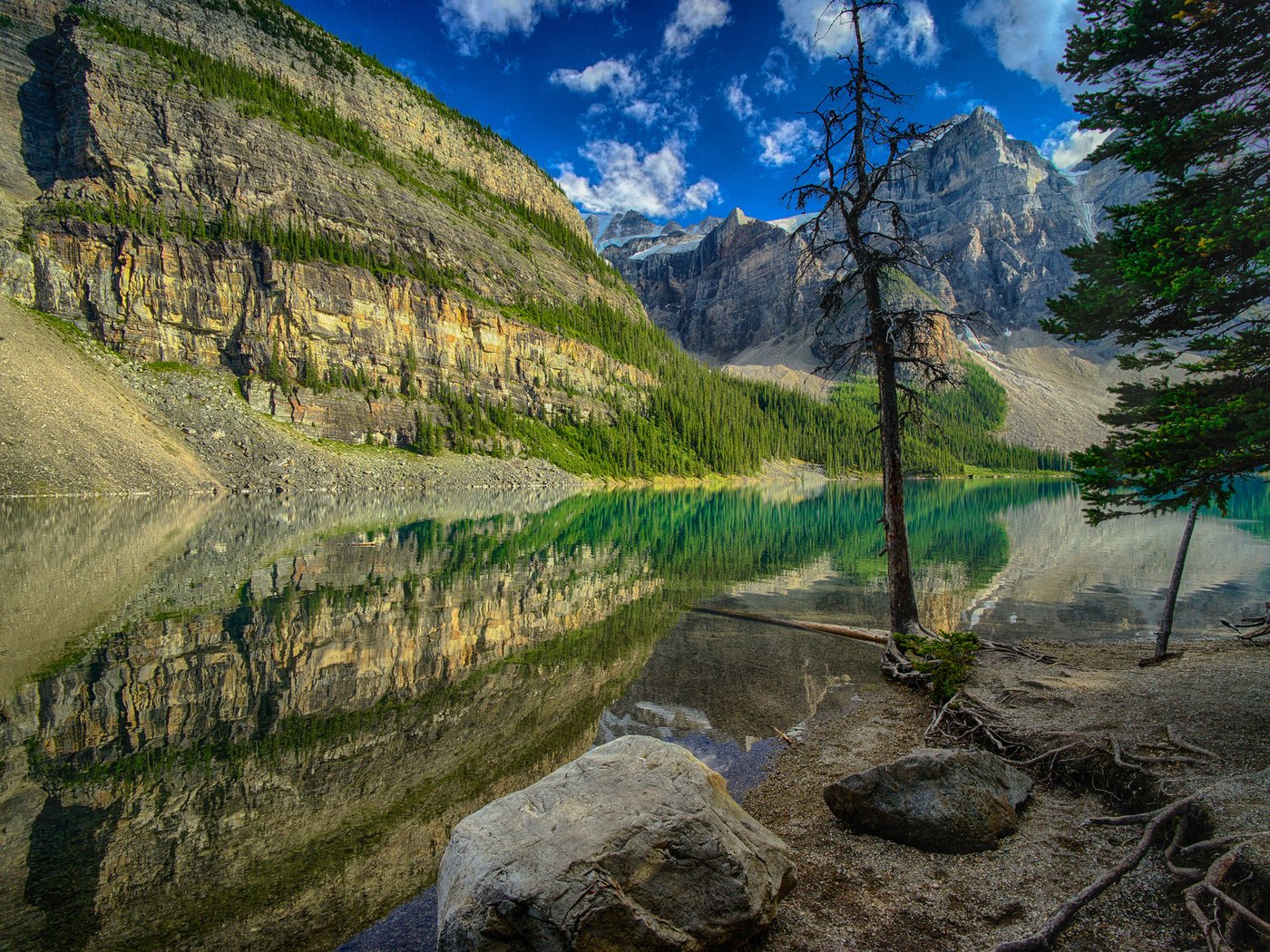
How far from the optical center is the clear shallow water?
595 cm

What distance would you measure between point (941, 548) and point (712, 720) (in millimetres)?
29303

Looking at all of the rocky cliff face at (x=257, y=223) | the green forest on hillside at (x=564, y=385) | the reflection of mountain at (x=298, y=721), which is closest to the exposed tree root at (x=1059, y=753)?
the reflection of mountain at (x=298, y=721)

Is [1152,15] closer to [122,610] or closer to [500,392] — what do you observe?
[122,610]

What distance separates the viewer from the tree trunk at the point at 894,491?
1291cm

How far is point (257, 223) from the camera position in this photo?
9488 centimetres

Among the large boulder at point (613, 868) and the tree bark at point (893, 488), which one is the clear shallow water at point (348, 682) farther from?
the tree bark at point (893, 488)

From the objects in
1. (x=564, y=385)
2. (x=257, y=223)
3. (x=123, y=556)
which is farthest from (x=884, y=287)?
(x=564, y=385)

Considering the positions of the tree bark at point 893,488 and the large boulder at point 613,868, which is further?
the tree bark at point 893,488

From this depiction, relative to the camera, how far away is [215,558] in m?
24.2

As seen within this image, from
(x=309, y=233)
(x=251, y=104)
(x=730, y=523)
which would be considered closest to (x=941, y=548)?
(x=730, y=523)

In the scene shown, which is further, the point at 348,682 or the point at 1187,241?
the point at 348,682

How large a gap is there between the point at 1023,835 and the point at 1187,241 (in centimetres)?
708

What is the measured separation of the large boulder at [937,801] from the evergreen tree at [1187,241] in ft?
13.4

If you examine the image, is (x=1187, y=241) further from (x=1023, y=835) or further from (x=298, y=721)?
(x=298, y=721)
